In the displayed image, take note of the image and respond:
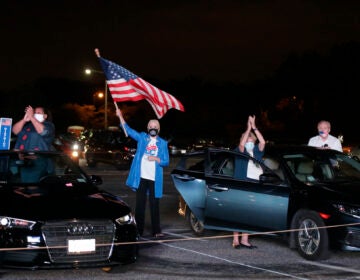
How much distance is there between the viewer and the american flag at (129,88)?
1077 cm

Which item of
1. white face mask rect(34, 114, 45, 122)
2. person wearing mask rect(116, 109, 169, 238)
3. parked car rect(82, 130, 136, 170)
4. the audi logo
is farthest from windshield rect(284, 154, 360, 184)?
parked car rect(82, 130, 136, 170)

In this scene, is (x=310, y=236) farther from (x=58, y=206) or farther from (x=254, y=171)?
(x=58, y=206)

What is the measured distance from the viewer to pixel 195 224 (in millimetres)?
10109

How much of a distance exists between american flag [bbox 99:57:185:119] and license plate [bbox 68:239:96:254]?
4204mm

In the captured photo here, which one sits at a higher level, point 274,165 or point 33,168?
point 274,165

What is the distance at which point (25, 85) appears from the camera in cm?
7650

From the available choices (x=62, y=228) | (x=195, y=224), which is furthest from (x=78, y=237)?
(x=195, y=224)

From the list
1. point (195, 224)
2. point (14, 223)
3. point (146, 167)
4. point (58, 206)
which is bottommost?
point (195, 224)

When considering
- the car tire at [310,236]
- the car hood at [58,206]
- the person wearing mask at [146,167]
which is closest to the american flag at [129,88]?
the person wearing mask at [146,167]

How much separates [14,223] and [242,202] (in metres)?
3.36

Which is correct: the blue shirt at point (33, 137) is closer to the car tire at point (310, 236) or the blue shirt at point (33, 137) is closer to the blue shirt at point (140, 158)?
the blue shirt at point (140, 158)

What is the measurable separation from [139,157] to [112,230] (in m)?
2.77

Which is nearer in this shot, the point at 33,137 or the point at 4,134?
the point at 33,137

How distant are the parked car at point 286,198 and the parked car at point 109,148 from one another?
14841mm
